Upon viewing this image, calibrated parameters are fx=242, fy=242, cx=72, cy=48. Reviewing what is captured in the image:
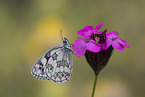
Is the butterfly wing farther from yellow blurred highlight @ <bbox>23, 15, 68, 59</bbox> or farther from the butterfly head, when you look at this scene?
yellow blurred highlight @ <bbox>23, 15, 68, 59</bbox>

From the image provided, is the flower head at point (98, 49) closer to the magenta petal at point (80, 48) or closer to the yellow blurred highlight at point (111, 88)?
the magenta petal at point (80, 48)

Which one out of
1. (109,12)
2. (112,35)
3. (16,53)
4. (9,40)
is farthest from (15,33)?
(112,35)

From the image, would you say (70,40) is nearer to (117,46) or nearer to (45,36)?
(45,36)

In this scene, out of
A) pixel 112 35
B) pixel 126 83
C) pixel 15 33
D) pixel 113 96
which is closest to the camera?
pixel 112 35

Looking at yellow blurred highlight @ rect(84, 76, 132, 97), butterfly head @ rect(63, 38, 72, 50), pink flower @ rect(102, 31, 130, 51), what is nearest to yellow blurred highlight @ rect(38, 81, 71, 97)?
yellow blurred highlight @ rect(84, 76, 132, 97)

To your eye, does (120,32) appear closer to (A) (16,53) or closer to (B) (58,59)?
(A) (16,53)

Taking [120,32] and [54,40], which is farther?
[120,32]

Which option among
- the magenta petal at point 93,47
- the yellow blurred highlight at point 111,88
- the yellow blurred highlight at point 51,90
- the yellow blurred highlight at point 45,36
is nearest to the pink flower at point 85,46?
the magenta petal at point 93,47
